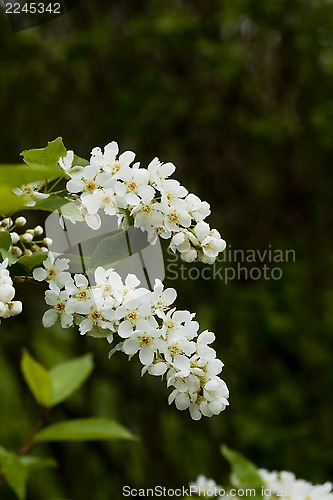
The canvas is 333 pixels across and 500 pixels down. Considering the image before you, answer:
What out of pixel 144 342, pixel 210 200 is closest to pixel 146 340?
pixel 144 342

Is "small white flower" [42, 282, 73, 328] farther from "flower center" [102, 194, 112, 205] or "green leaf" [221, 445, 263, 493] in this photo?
"green leaf" [221, 445, 263, 493]

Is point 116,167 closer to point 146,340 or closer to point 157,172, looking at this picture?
point 157,172

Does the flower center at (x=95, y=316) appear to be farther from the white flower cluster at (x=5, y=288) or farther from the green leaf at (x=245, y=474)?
the green leaf at (x=245, y=474)

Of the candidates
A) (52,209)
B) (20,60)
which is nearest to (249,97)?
(20,60)

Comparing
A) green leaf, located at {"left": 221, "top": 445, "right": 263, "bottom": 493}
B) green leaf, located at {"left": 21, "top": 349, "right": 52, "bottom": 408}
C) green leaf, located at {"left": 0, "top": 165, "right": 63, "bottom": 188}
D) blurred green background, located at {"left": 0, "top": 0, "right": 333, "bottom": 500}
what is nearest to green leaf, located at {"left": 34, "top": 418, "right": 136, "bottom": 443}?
green leaf, located at {"left": 21, "top": 349, "right": 52, "bottom": 408}

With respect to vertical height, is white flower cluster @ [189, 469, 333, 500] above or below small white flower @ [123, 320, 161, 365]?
below

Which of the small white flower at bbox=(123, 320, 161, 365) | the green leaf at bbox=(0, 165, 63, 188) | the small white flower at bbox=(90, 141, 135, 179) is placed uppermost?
the small white flower at bbox=(90, 141, 135, 179)

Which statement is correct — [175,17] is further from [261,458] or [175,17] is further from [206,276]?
[261,458]

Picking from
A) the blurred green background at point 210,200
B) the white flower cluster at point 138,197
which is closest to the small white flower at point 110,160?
the white flower cluster at point 138,197
